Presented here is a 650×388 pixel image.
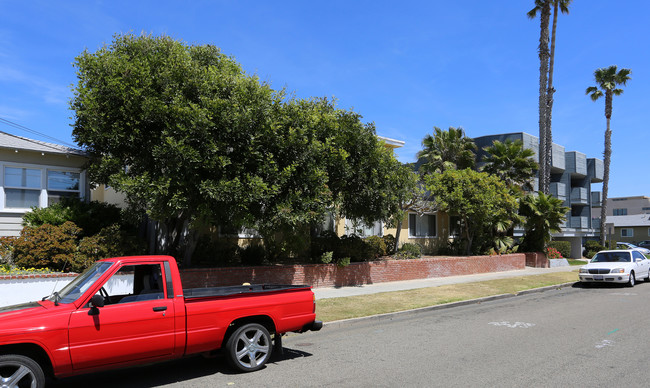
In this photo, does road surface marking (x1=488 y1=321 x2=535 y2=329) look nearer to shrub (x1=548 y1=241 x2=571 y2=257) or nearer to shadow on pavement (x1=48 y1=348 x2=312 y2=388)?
shadow on pavement (x1=48 y1=348 x2=312 y2=388)

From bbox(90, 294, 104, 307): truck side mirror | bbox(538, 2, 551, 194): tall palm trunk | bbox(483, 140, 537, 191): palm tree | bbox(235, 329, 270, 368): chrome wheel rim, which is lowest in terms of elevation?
bbox(235, 329, 270, 368): chrome wheel rim

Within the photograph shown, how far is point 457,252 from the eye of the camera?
25781 mm

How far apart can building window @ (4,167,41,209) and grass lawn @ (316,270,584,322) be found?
31.8ft

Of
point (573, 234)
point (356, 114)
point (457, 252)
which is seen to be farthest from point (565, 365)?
point (573, 234)

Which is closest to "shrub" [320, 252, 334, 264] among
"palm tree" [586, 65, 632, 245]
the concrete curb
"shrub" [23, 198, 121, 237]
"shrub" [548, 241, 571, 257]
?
the concrete curb

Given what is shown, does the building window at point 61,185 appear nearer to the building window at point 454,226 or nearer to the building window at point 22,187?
the building window at point 22,187

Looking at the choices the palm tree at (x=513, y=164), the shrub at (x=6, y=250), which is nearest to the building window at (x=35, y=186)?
the shrub at (x=6, y=250)

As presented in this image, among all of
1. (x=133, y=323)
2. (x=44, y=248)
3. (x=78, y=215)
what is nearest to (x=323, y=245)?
(x=78, y=215)

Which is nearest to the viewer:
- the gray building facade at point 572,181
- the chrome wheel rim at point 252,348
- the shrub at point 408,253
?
the chrome wheel rim at point 252,348

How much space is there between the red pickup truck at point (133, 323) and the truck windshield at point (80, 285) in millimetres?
16

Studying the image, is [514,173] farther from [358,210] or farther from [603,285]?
[358,210]

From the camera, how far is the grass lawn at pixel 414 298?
1183 cm

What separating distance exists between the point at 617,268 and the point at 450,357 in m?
13.7

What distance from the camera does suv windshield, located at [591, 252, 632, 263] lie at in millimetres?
18750
